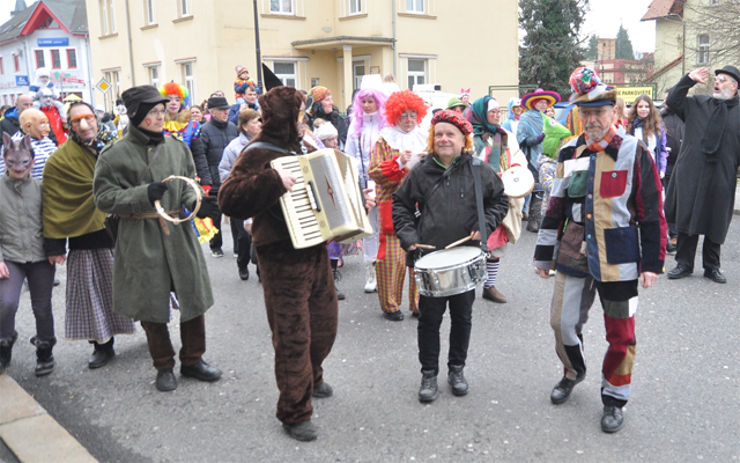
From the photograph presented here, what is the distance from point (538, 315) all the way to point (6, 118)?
8413 millimetres

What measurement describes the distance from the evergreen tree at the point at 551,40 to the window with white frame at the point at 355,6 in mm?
16144

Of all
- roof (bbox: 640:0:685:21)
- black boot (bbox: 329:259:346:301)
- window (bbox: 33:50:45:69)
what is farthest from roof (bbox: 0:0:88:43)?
black boot (bbox: 329:259:346:301)

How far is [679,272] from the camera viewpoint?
7070mm

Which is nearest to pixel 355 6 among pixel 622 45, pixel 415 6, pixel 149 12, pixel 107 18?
pixel 415 6

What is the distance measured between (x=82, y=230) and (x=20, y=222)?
0.42m

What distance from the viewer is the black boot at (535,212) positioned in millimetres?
9945

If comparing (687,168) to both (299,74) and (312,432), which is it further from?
(299,74)

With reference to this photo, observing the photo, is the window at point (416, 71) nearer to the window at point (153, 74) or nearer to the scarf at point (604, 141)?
the window at point (153, 74)

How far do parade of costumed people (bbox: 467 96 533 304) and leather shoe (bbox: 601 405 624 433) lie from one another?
234 centimetres

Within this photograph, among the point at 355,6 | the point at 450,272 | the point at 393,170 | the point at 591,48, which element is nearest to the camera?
the point at 450,272

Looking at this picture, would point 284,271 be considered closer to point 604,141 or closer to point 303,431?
point 303,431

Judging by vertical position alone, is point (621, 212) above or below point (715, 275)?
above

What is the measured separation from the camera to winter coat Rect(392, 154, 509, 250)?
166 inches

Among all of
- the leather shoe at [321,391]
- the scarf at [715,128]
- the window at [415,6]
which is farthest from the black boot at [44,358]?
the window at [415,6]
